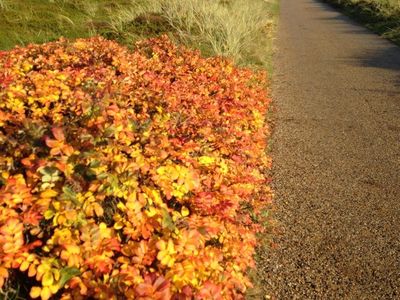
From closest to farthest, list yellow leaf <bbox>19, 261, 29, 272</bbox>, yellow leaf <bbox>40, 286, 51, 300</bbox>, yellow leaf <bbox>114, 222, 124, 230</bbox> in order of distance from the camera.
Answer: yellow leaf <bbox>40, 286, 51, 300</bbox>, yellow leaf <bbox>19, 261, 29, 272</bbox>, yellow leaf <bbox>114, 222, 124, 230</bbox>

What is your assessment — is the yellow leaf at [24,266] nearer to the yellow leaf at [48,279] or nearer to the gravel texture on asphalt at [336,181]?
the yellow leaf at [48,279]

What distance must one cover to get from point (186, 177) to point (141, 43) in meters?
6.31

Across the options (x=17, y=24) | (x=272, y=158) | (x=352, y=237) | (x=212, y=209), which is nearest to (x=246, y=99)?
(x=272, y=158)

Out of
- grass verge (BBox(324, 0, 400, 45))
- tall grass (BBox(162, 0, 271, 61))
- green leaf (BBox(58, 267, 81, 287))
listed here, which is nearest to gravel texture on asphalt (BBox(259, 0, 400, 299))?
tall grass (BBox(162, 0, 271, 61))

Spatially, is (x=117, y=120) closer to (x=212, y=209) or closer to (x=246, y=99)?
(x=212, y=209)

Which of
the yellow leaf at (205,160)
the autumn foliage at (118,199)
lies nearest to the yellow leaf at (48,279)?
the autumn foliage at (118,199)

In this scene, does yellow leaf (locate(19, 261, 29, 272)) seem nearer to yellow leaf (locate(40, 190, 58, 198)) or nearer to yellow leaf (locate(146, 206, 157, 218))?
yellow leaf (locate(40, 190, 58, 198))

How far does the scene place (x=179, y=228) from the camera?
8.60ft

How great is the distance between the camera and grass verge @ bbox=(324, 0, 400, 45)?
594 inches

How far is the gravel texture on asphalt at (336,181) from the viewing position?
11.6 feet

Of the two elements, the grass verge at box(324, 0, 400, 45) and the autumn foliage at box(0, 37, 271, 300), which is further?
the grass verge at box(324, 0, 400, 45)

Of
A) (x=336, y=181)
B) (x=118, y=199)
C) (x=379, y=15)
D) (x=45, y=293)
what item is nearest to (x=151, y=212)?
(x=118, y=199)

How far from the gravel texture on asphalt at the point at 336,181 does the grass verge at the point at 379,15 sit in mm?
5053

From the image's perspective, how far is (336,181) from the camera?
5.10 metres
